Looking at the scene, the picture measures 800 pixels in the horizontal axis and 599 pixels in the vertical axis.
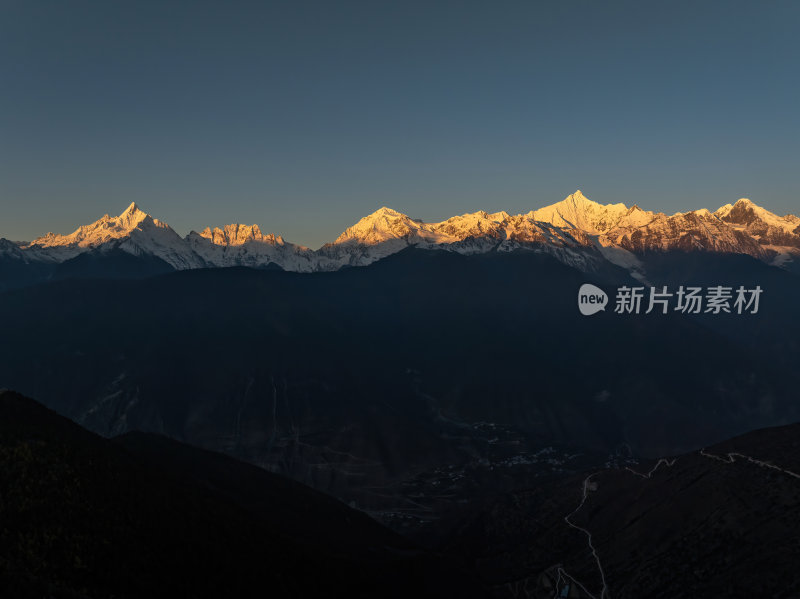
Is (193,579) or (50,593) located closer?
(50,593)

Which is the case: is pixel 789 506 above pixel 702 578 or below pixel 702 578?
above

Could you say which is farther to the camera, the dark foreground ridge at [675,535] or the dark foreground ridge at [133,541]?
the dark foreground ridge at [675,535]

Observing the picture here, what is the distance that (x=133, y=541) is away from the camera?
316ft

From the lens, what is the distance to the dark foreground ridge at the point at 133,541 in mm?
84125

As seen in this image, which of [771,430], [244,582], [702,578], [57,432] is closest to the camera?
[244,582]

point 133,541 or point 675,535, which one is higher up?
point 133,541

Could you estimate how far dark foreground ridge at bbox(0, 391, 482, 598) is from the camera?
84.1 meters

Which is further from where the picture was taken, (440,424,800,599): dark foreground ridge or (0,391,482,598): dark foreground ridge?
(440,424,800,599): dark foreground ridge

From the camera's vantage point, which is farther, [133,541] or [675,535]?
[675,535]

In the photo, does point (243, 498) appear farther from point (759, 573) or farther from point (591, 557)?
point (759, 573)

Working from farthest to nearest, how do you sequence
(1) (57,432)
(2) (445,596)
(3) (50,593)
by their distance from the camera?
(2) (445,596) → (1) (57,432) → (3) (50,593)

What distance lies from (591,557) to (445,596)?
126 feet

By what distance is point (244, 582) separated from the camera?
104938 mm

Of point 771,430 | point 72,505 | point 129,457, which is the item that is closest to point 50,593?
point 72,505
